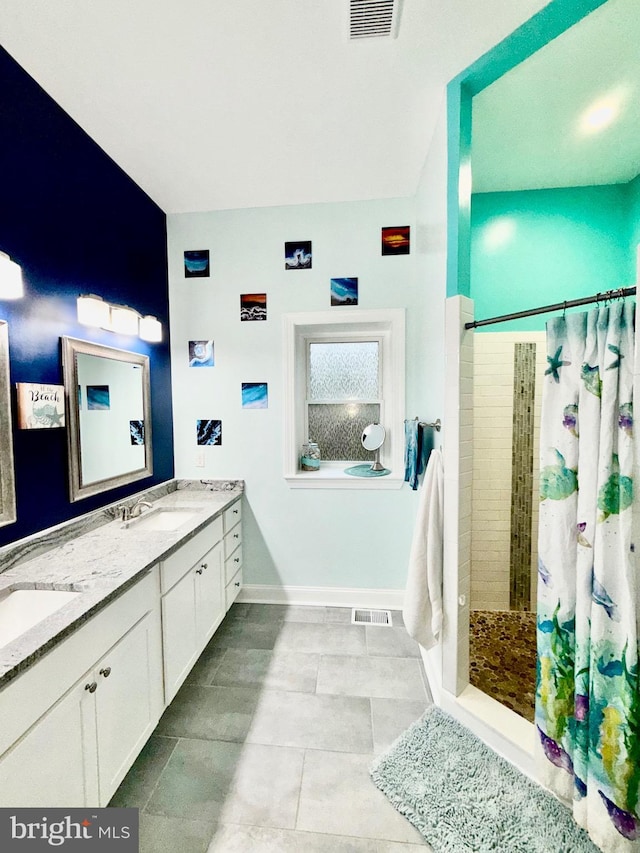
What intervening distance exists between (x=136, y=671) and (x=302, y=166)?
2617 millimetres

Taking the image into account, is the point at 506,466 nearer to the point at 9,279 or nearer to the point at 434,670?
the point at 434,670

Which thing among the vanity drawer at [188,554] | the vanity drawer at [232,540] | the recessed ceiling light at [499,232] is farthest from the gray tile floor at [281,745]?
the recessed ceiling light at [499,232]

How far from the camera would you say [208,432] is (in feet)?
8.43

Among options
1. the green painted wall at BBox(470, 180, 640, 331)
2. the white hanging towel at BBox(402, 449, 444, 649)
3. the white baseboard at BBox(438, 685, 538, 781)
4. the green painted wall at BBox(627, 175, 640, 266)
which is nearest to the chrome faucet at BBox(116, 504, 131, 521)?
the white hanging towel at BBox(402, 449, 444, 649)

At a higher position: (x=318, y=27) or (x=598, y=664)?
(x=318, y=27)

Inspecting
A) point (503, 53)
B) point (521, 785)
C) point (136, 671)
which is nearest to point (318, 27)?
point (503, 53)

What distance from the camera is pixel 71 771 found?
1004mm

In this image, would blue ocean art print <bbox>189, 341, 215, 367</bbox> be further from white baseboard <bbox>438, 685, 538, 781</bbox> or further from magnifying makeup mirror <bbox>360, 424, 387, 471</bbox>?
white baseboard <bbox>438, 685, 538, 781</bbox>

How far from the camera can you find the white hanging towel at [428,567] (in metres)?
1.62

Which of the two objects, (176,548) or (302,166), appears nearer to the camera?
(176,548)

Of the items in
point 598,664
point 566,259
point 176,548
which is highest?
point 566,259

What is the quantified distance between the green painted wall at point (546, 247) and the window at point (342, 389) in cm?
67

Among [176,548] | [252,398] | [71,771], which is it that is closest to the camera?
[71,771]

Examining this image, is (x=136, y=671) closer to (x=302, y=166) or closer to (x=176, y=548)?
(x=176, y=548)
